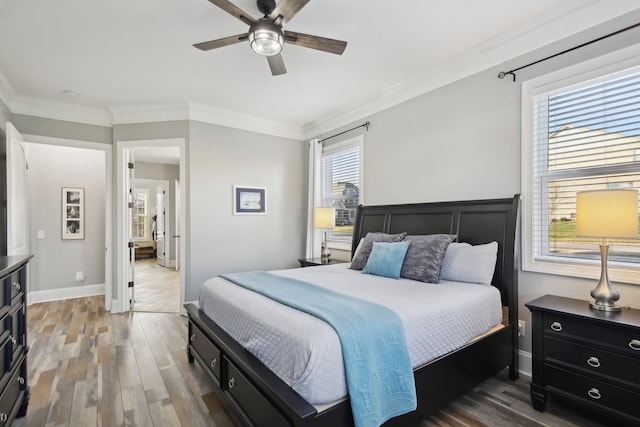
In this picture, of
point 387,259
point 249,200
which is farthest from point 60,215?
point 387,259

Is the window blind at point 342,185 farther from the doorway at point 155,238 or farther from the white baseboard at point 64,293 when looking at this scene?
the white baseboard at point 64,293

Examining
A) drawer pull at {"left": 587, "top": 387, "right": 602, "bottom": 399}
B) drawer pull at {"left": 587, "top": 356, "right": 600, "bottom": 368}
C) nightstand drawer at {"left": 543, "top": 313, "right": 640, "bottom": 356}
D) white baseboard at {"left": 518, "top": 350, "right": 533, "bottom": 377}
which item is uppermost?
nightstand drawer at {"left": 543, "top": 313, "right": 640, "bottom": 356}

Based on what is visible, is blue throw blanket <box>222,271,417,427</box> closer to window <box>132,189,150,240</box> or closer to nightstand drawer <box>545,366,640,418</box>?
nightstand drawer <box>545,366,640,418</box>

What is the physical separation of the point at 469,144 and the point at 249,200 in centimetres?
307

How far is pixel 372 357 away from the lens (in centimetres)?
155

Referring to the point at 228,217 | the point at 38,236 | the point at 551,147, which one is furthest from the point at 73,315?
the point at 551,147

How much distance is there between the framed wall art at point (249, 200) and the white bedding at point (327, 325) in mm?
2147

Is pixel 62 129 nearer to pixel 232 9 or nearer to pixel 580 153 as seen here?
pixel 232 9

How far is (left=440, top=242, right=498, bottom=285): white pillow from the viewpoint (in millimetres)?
2561

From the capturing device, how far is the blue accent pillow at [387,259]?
2.79 m

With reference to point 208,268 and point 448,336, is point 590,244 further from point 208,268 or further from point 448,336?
point 208,268

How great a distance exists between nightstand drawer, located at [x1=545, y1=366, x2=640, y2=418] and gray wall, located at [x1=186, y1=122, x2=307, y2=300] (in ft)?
12.3

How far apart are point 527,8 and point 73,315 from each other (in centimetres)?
584

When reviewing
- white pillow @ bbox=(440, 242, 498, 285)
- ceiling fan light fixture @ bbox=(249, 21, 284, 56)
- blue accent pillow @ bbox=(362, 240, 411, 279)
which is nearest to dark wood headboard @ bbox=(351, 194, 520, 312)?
white pillow @ bbox=(440, 242, 498, 285)
